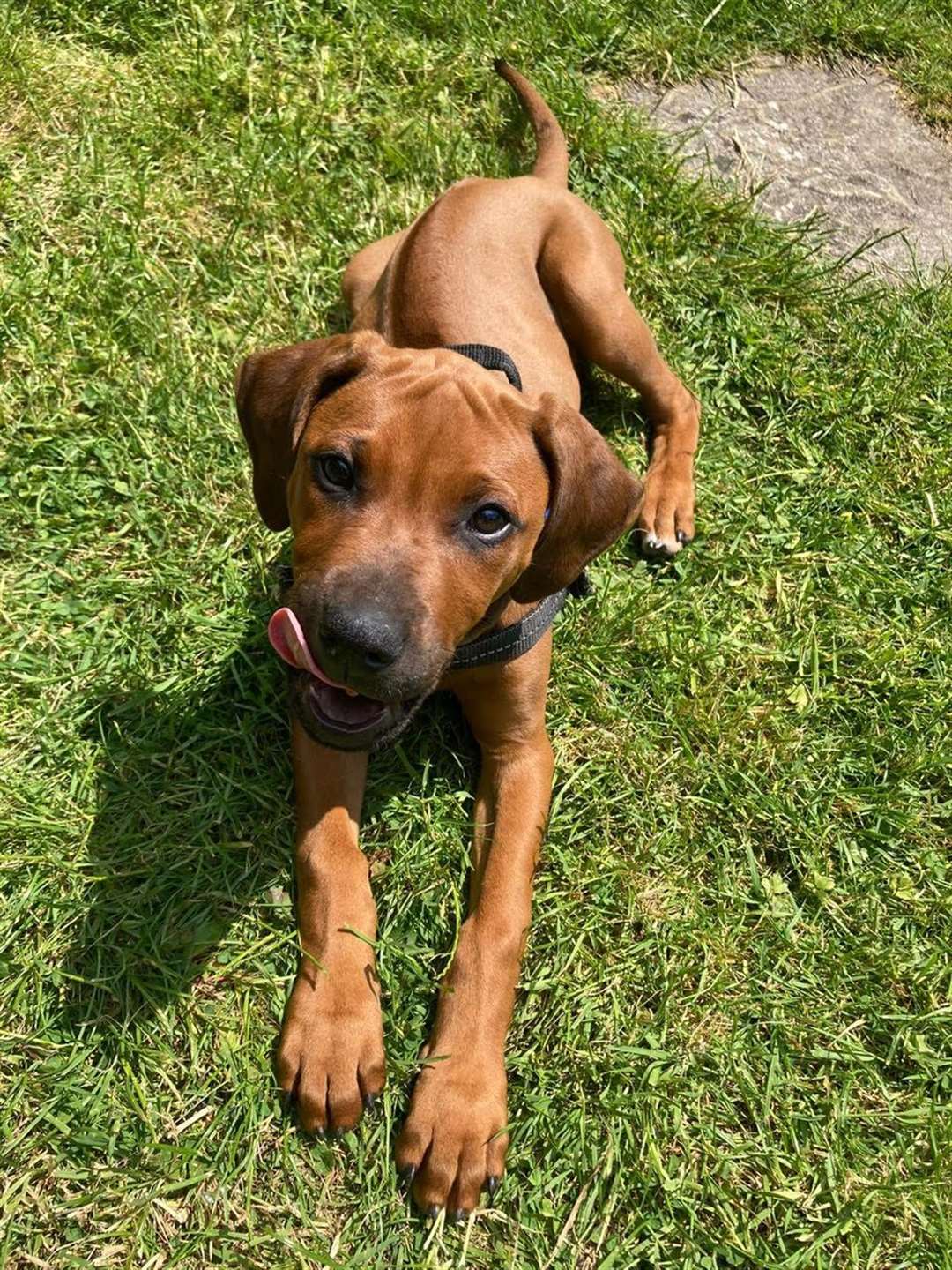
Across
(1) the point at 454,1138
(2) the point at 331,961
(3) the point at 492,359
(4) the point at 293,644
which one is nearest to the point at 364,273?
(3) the point at 492,359

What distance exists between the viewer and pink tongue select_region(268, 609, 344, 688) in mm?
3326

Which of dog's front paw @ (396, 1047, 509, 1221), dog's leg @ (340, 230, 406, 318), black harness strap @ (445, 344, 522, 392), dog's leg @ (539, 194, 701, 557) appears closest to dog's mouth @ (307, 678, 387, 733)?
dog's front paw @ (396, 1047, 509, 1221)

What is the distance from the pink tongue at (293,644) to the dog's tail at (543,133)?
318 centimetres

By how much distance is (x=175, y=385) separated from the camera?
16.8 ft

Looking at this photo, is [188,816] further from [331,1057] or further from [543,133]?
[543,133]

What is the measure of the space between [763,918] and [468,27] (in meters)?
5.03

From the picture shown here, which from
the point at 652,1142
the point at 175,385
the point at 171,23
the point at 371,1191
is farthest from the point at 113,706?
the point at 171,23

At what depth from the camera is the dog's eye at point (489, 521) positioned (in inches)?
136

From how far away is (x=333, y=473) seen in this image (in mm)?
3438

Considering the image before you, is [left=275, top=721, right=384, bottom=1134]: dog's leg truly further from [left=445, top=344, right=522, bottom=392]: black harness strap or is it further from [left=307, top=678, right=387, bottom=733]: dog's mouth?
[left=445, top=344, right=522, bottom=392]: black harness strap

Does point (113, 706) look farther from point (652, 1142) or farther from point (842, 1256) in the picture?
point (842, 1256)

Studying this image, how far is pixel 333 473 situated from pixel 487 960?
5.45 ft

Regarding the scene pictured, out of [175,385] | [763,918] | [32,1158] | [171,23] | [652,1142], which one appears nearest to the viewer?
[32,1158]

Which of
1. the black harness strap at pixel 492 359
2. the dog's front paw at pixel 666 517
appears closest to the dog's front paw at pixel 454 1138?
the black harness strap at pixel 492 359
